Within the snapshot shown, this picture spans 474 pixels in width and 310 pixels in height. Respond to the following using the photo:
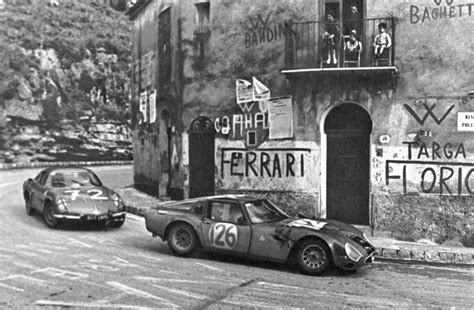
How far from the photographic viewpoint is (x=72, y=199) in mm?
13141

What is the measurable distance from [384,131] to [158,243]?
6644mm

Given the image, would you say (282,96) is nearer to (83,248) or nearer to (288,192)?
(288,192)

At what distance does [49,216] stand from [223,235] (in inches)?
218

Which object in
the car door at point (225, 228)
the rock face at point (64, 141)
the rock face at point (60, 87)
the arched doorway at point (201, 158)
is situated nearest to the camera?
the car door at point (225, 228)

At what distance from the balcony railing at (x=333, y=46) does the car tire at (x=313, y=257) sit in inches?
250

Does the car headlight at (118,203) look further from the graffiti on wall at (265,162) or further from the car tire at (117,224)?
the graffiti on wall at (265,162)

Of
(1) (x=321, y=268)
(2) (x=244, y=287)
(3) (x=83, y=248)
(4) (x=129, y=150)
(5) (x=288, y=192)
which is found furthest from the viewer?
(4) (x=129, y=150)

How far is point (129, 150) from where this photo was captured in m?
38.0

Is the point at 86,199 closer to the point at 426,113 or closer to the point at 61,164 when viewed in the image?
the point at 426,113

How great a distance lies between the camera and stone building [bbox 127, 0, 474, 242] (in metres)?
13.4

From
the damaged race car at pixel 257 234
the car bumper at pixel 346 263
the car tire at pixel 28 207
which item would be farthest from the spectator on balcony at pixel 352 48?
the car tire at pixel 28 207

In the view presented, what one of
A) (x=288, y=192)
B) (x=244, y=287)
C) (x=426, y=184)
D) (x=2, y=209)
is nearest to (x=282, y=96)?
(x=288, y=192)

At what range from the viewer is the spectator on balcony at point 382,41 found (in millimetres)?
13688

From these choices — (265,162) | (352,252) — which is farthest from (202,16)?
(352,252)
